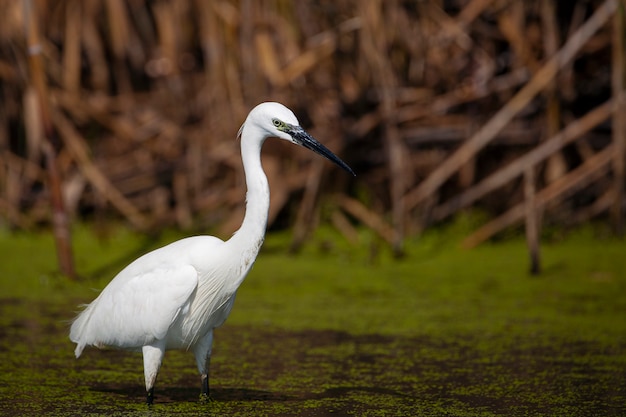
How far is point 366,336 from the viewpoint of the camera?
18.0ft

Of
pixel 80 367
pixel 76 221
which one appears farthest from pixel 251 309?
pixel 76 221

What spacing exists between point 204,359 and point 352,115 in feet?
13.6

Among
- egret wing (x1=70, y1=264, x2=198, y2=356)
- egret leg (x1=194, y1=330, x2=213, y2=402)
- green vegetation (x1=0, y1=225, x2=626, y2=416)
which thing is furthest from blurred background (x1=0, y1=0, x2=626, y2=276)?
egret wing (x1=70, y1=264, x2=198, y2=356)

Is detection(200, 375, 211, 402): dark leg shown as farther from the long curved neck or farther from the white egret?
the long curved neck

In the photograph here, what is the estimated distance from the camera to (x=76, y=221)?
8969 mm

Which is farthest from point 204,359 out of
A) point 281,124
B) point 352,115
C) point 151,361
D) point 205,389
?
point 352,115

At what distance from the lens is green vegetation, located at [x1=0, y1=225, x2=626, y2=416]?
4191 mm

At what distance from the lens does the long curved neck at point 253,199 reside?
12.8 feet

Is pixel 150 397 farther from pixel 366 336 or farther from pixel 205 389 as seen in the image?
pixel 366 336

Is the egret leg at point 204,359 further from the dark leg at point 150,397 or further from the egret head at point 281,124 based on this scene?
the egret head at point 281,124

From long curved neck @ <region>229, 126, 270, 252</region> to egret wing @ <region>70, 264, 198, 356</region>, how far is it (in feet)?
0.81

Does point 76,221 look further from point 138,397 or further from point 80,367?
point 138,397

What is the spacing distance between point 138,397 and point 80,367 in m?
0.64

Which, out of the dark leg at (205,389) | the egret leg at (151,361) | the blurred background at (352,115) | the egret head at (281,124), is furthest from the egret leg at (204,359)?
the blurred background at (352,115)
